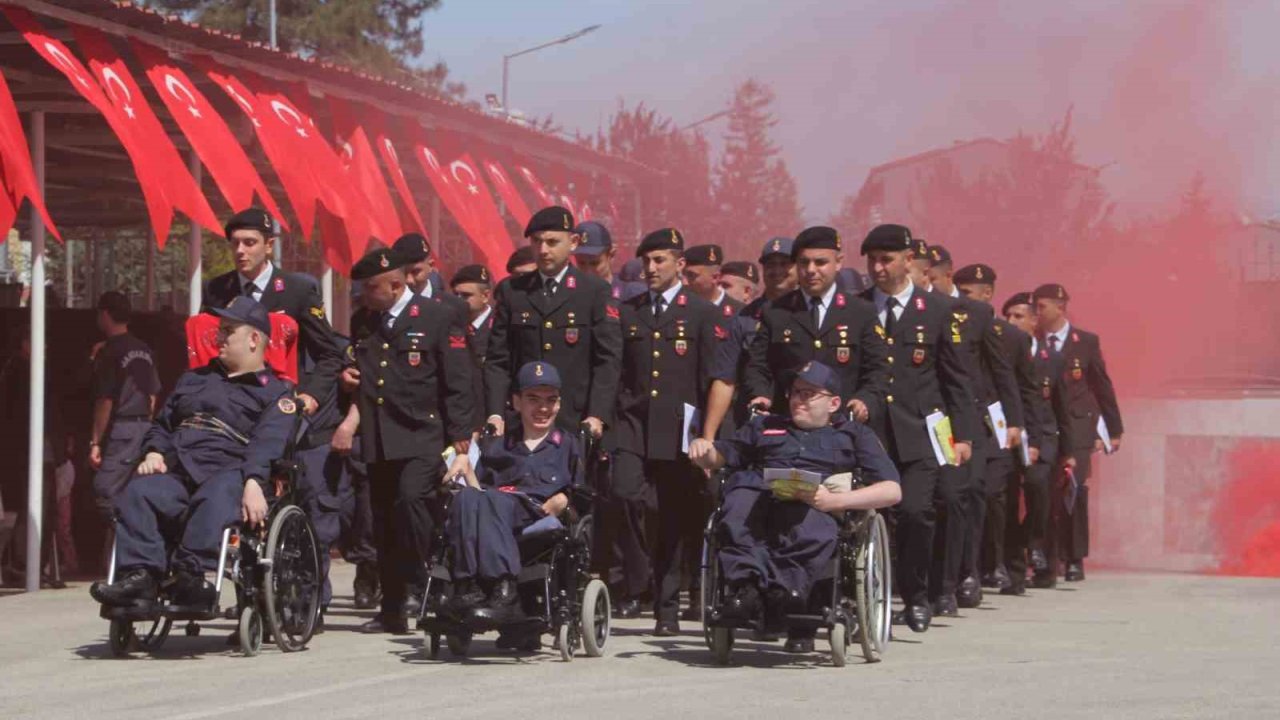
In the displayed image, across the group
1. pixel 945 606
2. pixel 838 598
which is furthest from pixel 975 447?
pixel 838 598

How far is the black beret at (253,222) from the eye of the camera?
1241cm

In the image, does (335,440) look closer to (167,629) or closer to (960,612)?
(167,629)

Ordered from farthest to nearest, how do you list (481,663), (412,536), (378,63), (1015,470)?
(378,63) < (1015,470) < (412,536) < (481,663)

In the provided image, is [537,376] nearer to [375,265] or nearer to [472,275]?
[375,265]

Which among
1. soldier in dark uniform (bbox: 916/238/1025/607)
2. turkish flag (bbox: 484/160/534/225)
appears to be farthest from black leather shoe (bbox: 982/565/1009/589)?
turkish flag (bbox: 484/160/534/225)

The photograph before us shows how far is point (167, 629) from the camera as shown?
11.4m

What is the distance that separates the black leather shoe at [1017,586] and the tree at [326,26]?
1746 inches

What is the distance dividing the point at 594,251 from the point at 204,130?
13.1ft

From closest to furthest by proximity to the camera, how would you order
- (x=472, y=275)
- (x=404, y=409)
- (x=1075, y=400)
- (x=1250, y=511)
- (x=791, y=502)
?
(x=791, y=502), (x=404, y=409), (x=472, y=275), (x=1075, y=400), (x=1250, y=511)

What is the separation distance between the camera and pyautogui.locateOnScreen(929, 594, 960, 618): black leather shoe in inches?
546

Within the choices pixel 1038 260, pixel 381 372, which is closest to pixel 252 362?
pixel 381 372

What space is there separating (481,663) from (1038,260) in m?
30.8

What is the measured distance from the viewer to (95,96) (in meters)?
15.3

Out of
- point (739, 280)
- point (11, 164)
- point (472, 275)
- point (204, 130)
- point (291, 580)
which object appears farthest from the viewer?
point (204, 130)
